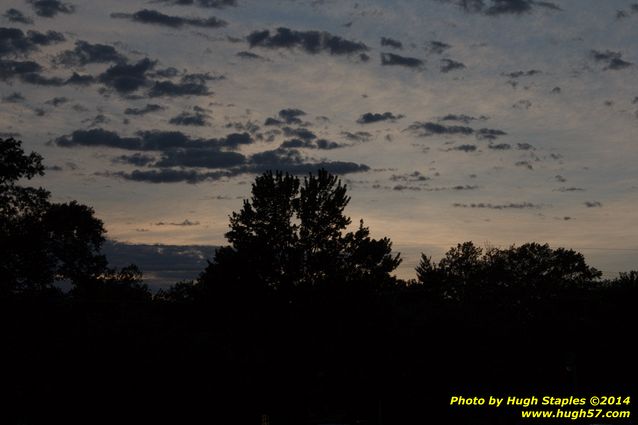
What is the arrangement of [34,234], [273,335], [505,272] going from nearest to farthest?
[34,234] → [273,335] → [505,272]

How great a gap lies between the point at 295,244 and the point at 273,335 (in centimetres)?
928

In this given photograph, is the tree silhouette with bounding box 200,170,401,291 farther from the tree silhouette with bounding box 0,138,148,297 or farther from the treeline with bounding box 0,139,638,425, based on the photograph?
the tree silhouette with bounding box 0,138,148,297

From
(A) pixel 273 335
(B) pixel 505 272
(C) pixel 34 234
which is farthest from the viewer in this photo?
(B) pixel 505 272

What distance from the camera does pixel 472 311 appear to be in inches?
2884

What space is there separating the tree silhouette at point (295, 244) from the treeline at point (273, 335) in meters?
0.15

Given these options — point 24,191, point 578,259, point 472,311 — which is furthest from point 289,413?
point 578,259

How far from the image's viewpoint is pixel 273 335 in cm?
7300

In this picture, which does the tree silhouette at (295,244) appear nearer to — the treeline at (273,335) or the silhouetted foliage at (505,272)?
the treeline at (273,335)

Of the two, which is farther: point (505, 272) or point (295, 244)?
point (505, 272)

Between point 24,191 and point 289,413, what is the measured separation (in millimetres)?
24858

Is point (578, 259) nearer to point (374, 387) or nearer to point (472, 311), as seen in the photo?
point (472, 311)

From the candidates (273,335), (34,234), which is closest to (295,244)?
(273,335)

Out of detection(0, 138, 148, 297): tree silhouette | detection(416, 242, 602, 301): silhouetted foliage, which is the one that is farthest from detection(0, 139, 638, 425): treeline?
detection(416, 242, 602, 301): silhouetted foliage

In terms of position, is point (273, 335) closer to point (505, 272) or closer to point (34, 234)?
point (34, 234)
